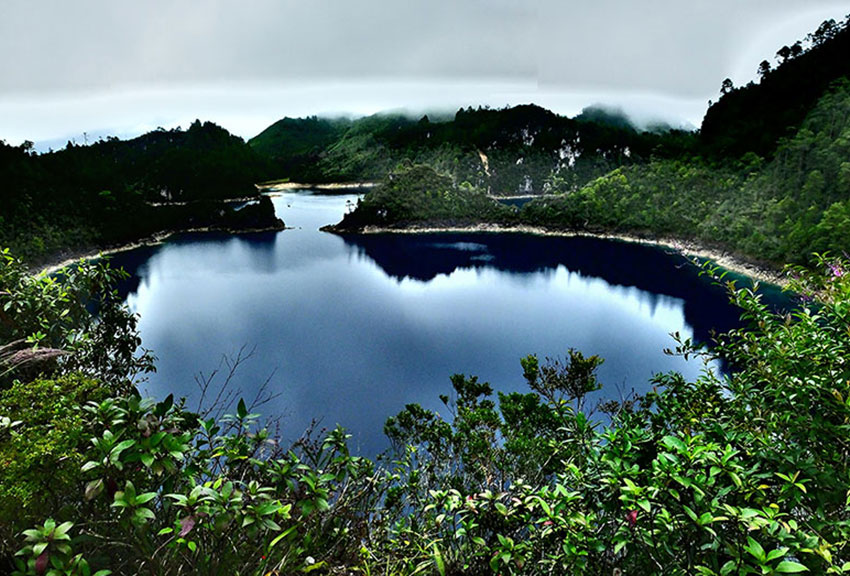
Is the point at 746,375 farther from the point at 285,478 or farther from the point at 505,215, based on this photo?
the point at 505,215

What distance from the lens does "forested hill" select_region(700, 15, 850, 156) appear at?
55.4 meters

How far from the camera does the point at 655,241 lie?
53.6 m

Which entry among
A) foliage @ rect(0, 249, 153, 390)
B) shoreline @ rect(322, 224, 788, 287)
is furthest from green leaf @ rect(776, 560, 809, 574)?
shoreline @ rect(322, 224, 788, 287)

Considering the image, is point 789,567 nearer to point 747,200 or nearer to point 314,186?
point 747,200

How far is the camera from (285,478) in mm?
2193

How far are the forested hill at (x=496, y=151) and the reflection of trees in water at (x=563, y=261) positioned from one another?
39.0m

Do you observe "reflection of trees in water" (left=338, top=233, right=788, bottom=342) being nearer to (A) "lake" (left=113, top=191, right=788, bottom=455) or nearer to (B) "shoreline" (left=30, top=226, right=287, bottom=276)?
(A) "lake" (left=113, top=191, right=788, bottom=455)

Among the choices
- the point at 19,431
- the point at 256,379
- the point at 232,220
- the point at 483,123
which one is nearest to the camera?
the point at 19,431

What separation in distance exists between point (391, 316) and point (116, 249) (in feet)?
128

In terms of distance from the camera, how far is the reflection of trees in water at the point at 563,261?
31453 mm

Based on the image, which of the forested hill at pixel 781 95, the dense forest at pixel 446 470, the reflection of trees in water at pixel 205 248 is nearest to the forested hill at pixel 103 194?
the reflection of trees in water at pixel 205 248

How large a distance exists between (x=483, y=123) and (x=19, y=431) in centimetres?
12200

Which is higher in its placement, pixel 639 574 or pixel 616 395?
pixel 639 574

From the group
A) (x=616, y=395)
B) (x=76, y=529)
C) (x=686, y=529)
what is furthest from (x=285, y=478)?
(x=616, y=395)
